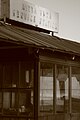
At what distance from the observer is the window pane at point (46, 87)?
2.52m

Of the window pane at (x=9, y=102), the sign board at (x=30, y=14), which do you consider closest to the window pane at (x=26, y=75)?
the window pane at (x=9, y=102)

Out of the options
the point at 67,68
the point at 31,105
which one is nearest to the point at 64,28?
the point at 67,68

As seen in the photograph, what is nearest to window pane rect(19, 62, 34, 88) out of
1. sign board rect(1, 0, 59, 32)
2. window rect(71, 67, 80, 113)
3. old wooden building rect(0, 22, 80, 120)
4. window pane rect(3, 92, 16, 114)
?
old wooden building rect(0, 22, 80, 120)

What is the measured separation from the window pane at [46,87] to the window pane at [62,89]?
0.27ft

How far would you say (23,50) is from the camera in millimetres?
2482

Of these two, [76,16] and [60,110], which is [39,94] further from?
[76,16]

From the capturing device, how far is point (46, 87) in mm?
2602

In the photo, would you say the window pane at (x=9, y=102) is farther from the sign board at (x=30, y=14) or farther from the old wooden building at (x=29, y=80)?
the sign board at (x=30, y=14)

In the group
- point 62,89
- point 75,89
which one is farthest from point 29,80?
point 75,89

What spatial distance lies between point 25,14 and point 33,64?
0.54 m

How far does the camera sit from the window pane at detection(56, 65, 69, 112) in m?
2.72

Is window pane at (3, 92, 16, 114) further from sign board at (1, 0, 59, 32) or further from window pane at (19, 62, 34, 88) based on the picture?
sign board at (1, 0, 59, 32)

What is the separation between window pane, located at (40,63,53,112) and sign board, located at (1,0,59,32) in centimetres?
48

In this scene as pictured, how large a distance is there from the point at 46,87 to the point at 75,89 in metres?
0.44
